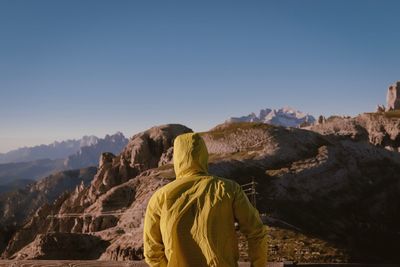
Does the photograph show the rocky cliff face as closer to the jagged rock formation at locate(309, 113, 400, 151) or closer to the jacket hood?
the jacket hood

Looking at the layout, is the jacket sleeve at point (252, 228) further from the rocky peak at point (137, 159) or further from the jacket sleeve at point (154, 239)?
the rocky peak at point (137, 159)

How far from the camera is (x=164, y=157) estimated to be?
69875 mm

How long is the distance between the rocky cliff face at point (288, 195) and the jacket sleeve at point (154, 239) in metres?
24.1

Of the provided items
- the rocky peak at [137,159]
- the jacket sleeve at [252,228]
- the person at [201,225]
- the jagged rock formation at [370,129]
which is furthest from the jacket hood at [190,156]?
the jagged rock formation at [370,129]

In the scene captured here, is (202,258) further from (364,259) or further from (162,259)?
(364,259)

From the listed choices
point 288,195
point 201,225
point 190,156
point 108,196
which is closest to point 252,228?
point 201,225

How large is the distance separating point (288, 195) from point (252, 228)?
3989 centimetres

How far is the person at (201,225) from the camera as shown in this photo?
5.92m

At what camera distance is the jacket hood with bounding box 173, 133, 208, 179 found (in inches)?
251

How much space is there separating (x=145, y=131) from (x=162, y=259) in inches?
3095

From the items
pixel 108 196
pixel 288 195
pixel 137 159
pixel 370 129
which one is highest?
pixel 370 129

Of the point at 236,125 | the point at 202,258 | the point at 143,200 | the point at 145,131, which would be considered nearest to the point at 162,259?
the point at 202,258

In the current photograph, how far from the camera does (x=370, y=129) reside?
104 metres

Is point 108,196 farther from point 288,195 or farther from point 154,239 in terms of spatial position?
point 154,239
